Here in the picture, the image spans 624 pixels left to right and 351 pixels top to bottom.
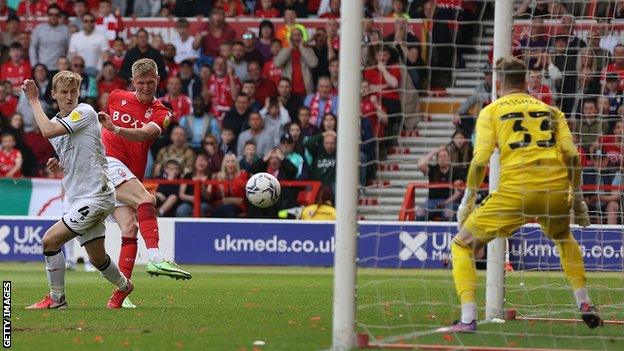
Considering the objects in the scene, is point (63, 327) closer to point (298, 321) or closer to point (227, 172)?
point (298, 321)

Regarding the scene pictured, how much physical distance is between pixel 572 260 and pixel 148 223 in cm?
400

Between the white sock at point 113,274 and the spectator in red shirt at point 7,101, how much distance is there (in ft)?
42.8

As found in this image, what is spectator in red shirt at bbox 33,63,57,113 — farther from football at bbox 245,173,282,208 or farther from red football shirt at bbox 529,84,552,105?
red football shirt at bbox 529,84,552,105

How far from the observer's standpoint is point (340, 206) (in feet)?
27.8

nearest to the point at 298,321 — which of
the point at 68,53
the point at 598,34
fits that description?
the point at 598,34

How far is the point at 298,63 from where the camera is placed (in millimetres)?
23375

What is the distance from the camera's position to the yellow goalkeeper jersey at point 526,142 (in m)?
9.36

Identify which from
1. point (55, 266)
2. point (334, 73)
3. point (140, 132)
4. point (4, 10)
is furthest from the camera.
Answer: point (4, 10)

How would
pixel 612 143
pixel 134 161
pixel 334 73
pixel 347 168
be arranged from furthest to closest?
pixel 334 73 < pixel 612 143 < pixel 134 161 < pixel 347 168

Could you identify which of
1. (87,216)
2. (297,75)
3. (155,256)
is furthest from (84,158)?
(297,75)

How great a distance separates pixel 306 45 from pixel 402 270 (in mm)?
5543

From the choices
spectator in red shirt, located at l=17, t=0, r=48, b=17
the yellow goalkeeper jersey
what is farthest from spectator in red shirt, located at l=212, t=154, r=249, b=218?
the yellow goalkeeper jersey

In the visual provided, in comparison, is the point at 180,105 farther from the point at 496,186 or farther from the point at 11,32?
the point at 496,186

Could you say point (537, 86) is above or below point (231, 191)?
above
